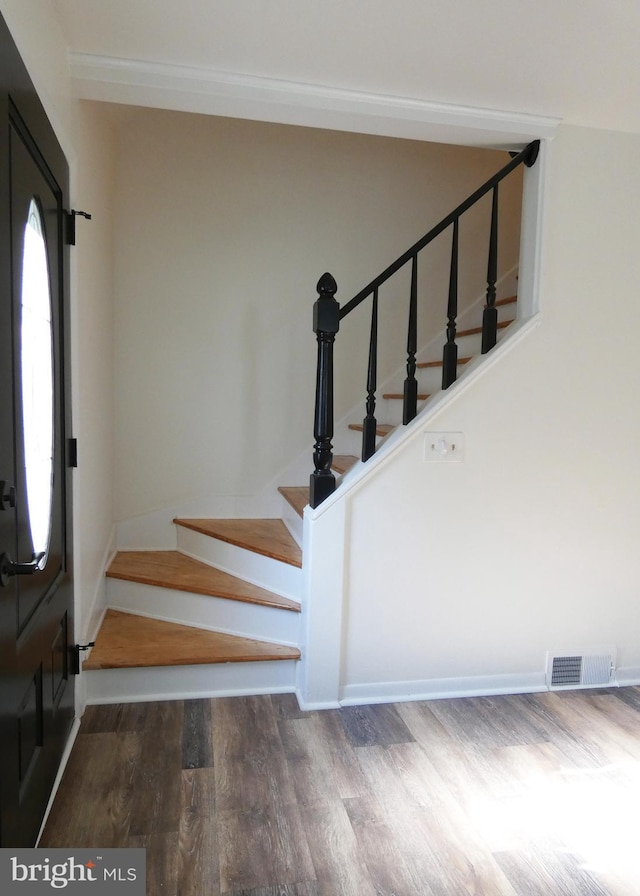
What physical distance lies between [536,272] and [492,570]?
52.7 inches

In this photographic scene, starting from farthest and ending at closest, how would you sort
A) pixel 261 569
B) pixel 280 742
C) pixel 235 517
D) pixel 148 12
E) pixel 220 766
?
pixel 235 517
pixel 261 569
pixel 280 742
pixel 220 766
pixel 148 12

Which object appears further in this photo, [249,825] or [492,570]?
[492,570]

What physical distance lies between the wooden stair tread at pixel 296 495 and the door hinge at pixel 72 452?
108 cm

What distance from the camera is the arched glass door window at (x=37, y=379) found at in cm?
151

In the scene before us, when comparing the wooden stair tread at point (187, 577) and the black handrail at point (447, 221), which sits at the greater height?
the black handrail at point (447, 221)

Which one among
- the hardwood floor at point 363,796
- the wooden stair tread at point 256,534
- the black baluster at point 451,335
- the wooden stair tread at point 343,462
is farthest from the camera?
the wooden stair tread at point 343,462

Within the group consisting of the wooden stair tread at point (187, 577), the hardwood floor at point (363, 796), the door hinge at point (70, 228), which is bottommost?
the hardwood floor at point (363, 796)

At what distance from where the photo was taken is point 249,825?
5.78 ft

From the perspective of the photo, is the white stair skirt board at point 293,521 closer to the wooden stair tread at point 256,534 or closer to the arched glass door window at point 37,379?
the wooden stair tread at point 256,534

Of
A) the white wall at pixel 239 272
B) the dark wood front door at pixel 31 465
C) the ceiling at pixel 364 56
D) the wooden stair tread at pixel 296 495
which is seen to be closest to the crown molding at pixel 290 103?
the ceiling at pixel 364 56

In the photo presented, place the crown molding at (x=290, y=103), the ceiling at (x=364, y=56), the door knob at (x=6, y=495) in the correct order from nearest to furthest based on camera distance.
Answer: the door knob at (x=6, y=495), the ceiling at (x=364, y=56), the crown molding at (x=290, y=103)

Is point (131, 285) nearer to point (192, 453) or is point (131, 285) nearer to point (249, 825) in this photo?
point (192, 453)

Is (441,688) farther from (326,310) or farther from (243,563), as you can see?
(326,310)

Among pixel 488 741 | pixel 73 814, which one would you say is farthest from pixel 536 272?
pixel 73 814
